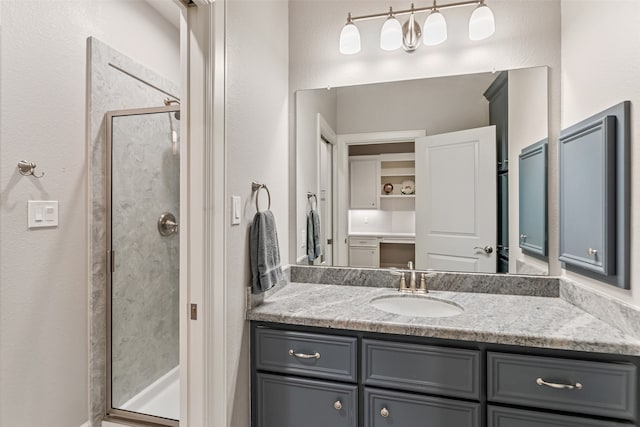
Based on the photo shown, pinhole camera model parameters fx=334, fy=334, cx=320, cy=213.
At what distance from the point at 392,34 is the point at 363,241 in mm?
1144

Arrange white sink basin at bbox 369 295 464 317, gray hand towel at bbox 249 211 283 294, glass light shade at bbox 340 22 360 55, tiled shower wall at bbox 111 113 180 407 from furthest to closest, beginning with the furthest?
tiled shower wall at bbox 111 113 180 407 → glass light shade at bbox 340 22 360 55 → white sink basin at bbox 369 295 464 317 → gray hand towel at bbox 249 211 283 294

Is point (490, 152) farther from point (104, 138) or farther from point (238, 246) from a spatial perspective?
point (104, 138)

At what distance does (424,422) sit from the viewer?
1.25m

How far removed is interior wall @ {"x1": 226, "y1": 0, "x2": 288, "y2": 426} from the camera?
135cm

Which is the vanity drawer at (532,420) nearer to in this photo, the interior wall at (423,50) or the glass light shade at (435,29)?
the interior wall at (423,50)

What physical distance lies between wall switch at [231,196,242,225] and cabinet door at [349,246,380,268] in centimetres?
78

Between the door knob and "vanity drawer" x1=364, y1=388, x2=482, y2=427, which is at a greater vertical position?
the door knob

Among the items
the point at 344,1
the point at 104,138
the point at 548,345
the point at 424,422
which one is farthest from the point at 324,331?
the point at 344,1

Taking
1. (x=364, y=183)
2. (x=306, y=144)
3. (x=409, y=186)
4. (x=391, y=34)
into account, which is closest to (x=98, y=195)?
(x=306, y=144)

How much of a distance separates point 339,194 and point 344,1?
3.69 feet

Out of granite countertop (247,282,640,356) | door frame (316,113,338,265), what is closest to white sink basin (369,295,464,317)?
granite countertop (247,282,640,356)

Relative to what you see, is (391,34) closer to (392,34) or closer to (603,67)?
(392,34)

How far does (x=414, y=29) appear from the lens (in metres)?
1.78

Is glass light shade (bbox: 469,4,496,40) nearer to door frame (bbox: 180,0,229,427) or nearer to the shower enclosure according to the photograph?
door frame (bbox: 180,0,229,427)
